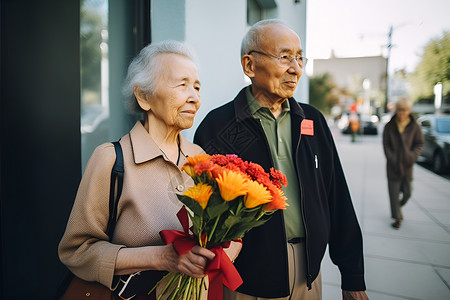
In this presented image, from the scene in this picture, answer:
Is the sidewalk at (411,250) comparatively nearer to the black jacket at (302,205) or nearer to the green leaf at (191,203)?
the black jacket at (302,205)

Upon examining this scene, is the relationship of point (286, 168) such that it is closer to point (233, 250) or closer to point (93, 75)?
point (233, 250)

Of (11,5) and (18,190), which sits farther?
(18,190)

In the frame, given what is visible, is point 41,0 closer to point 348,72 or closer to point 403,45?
point 403,45

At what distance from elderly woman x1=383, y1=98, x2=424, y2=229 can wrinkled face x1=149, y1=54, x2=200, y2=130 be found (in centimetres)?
451

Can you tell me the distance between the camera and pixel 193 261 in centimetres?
100

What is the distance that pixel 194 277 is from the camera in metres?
1.05

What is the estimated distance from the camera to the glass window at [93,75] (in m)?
2.21

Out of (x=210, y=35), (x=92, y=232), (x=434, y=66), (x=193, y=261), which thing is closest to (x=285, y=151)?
(x=193, y=261)

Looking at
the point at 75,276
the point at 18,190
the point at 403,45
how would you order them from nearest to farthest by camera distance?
the point at 75,276 → the point at 18,190 → the point at 403,45

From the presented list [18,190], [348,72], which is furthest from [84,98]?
[348,72]

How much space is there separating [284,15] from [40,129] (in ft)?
15.2

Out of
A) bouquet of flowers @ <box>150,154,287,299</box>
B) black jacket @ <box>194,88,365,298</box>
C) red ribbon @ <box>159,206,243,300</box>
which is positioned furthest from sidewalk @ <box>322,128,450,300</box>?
bouquet of flowers @ <box>150,154,287,299</box>

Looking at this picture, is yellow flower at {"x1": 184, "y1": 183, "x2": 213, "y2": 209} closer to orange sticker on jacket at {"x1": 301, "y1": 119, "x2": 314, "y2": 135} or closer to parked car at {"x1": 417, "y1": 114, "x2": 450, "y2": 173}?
orange sticker on jacket at {"x1": 301, "y1": 119, "x2": 314, "y2": 135}

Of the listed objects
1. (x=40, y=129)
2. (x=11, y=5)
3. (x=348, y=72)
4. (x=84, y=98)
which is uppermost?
(x=348, y=72)
